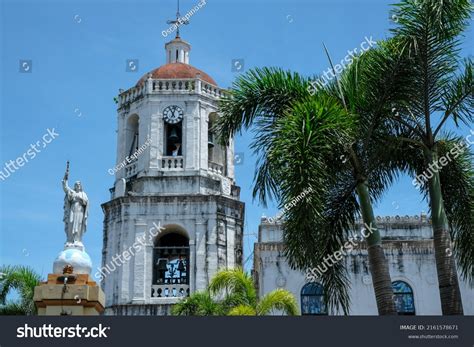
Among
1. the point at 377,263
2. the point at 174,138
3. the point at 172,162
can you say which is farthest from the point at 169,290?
the point at 377,263

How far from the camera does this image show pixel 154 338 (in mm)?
11227

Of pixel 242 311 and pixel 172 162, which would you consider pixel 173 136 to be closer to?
pixel 172 162

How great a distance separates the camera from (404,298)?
1080 inches

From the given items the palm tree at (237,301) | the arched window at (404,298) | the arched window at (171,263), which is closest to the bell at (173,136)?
the arched window at (171,263)

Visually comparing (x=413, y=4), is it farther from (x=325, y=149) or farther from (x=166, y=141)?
(x=166, y=141)

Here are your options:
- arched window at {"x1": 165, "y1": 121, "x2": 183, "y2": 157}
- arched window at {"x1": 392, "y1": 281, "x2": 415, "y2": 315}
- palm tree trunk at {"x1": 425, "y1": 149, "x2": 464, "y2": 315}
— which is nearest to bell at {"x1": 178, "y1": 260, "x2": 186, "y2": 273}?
arched window at {"x1": 165, "y1": 121, "x2": 183, "y2": 157}

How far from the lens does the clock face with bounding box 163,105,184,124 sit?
107 feet

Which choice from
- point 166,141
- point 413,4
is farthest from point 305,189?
point 166,141

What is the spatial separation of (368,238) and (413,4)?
4082 mm

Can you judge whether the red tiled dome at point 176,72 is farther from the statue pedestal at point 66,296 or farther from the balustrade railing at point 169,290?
the statue pedestal at point 66,296

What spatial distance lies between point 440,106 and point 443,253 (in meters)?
2.71

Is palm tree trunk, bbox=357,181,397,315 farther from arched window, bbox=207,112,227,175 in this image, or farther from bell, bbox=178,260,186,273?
arched window, bbox=207,112,227,175

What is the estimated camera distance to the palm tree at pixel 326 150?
42.7 feet

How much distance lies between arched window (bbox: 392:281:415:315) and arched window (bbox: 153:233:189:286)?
7759 millimetres
